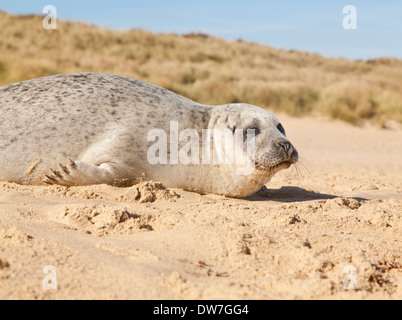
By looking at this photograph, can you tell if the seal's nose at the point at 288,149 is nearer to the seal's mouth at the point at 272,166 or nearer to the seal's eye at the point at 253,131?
the seal's mouth at the point at 272,166

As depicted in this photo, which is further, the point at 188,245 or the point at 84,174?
the point at 84,174

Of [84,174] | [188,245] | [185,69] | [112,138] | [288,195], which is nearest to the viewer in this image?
[188,245]

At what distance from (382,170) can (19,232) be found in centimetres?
706

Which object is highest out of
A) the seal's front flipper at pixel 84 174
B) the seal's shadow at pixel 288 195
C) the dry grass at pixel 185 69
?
the dry grass at pixel 185 69

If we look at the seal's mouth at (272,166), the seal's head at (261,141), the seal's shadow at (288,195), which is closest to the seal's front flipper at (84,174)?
the seal's head at (261,141)

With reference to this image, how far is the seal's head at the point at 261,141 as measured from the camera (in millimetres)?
4324

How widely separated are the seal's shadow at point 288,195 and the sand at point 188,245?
0.95 feet

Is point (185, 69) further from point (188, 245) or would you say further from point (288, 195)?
point (188, 245)

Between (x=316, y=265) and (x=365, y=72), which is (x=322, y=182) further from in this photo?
(x=365, y=72)

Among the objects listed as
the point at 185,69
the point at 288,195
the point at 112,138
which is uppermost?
the point at 185,69

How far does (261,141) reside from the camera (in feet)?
14.3

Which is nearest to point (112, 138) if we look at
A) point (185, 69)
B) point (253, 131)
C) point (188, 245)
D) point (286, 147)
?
point (253, 131)

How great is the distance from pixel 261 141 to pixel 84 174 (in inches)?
58.5
